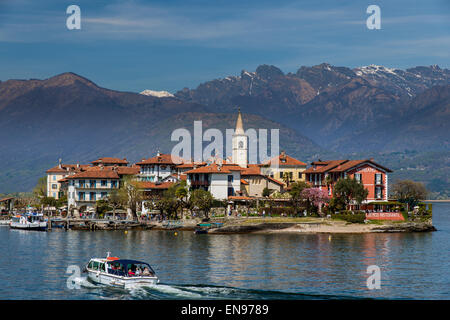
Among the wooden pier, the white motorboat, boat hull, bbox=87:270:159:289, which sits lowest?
boat hull, bbox=87:270:159:289

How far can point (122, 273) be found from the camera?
56375 mm

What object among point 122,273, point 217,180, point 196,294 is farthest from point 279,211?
point 196,294

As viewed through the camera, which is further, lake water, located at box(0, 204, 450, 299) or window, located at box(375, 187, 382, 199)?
window, located at box(375, 187, 382, 199)

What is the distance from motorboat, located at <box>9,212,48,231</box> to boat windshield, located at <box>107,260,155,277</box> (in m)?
74.2

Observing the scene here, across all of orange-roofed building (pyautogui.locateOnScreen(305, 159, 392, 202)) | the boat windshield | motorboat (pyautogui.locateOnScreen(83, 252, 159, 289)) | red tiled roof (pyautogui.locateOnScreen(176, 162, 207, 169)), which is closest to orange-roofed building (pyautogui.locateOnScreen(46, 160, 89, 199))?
red tiled roof (pyautogui.locateOnScreen(176, 162, 207, 169))

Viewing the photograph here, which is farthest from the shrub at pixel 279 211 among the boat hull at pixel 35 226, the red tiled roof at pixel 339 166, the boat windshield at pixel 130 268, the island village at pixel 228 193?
the boat windshield at pixel 130 268

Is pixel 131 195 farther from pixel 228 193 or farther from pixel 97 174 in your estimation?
pixel 228 193

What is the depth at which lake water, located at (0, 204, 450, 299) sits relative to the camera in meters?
54.7

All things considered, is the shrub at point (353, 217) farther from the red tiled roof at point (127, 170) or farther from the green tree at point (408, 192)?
the red tiled roof at point (127, 170)

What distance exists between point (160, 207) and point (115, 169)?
28866 mm

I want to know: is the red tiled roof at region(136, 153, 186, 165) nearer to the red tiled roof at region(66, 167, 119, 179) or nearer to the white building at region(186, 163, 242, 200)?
the red tiled roof at region(66, 167, 119, 179)

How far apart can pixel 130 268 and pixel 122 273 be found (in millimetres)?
884

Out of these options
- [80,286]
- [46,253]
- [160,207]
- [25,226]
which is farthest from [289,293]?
[25,226]

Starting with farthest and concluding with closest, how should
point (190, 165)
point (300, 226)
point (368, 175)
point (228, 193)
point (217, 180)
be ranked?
point (190, 165) → point (228, 193) → point (217, 180) → point (368, 175) → point (300, 226)
